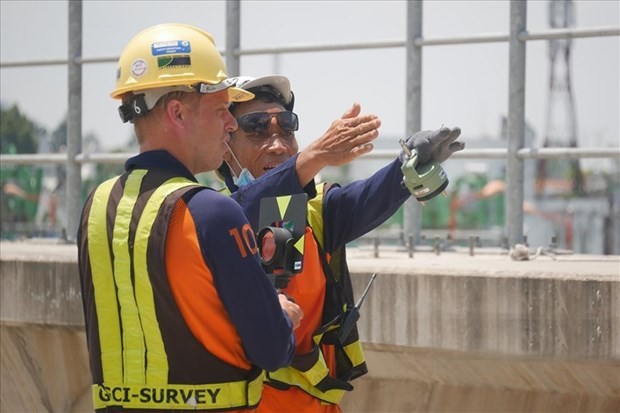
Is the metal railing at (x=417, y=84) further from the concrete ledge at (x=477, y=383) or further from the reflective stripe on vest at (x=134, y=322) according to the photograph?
the reflective stripe on vest at (x=134, y=322)

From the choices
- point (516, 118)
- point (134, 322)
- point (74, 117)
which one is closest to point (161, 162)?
point (134, 322)

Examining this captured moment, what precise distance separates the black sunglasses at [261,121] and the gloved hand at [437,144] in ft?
2.56

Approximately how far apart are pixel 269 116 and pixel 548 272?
4.53 feet

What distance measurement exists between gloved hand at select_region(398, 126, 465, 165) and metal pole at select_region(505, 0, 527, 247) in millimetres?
2387

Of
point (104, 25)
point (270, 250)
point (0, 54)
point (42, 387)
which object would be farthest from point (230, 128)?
point (0, 54)

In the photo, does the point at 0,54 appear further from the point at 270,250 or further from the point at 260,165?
the point at 270,250

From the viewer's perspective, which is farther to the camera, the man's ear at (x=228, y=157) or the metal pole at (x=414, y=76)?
the metal pole at (x=414, y=76)

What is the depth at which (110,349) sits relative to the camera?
3564mm

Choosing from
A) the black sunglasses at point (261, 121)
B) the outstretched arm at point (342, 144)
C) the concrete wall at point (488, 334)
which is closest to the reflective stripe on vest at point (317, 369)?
the outstretched arm at point (342, 144)

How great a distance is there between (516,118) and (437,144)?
2460 millimetres

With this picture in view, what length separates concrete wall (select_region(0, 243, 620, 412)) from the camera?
5.14m

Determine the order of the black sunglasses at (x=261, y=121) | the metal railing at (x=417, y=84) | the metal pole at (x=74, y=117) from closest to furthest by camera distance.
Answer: the black sunglasses at (x=261, y=121), the metal railing at (x=417, y=84), the metal pole at (x=74, y=117)

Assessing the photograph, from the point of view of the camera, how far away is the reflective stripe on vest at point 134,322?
346 cm

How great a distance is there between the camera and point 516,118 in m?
6.57
